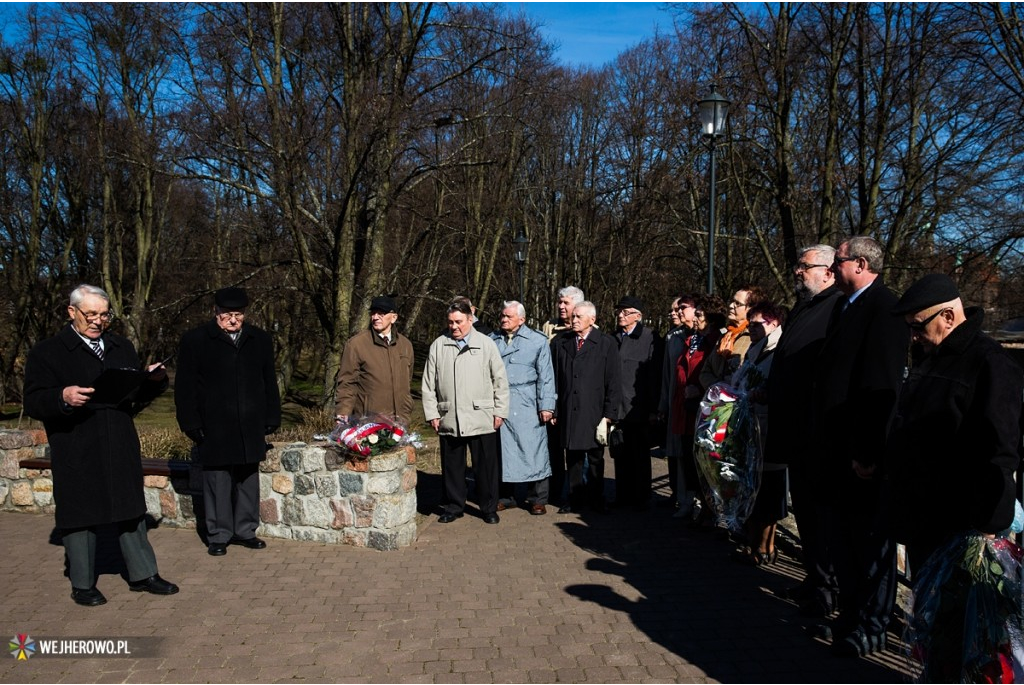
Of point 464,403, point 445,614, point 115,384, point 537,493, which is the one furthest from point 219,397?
point 537,493

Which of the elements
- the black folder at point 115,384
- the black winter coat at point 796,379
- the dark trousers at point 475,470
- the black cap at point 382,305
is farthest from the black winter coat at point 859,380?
the black folder at point 115,384

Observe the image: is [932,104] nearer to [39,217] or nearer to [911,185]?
[911,185]

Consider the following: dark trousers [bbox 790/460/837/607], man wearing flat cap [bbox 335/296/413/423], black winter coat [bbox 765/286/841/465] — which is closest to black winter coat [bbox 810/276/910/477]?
black winter coat [bbox 765/286/841/465]

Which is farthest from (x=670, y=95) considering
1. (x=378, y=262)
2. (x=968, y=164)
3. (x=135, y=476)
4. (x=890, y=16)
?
(x=135, y=476)

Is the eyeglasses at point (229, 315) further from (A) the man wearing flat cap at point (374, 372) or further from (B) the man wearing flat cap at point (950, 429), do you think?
(B) the man wearing flat cap at point (950, 429)

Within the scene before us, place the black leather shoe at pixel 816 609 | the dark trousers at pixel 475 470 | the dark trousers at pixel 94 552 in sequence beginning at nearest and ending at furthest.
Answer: the black leather shoe at pixel 816 609
the dark trousers at pixel 94 552
the dark trousers at pixel 475 470

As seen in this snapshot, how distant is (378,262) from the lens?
15.2 meters

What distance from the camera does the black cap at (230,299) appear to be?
6.69m

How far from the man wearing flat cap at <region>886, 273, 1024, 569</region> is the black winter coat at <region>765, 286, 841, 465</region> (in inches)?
43.6

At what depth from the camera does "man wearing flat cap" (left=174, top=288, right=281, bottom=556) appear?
6.66 meters

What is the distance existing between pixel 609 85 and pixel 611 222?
390cm

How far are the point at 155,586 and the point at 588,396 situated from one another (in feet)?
13.7

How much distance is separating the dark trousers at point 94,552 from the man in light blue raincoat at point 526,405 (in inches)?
134

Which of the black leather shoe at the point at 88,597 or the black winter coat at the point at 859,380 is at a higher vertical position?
the black winter coat at the point at 859,380
